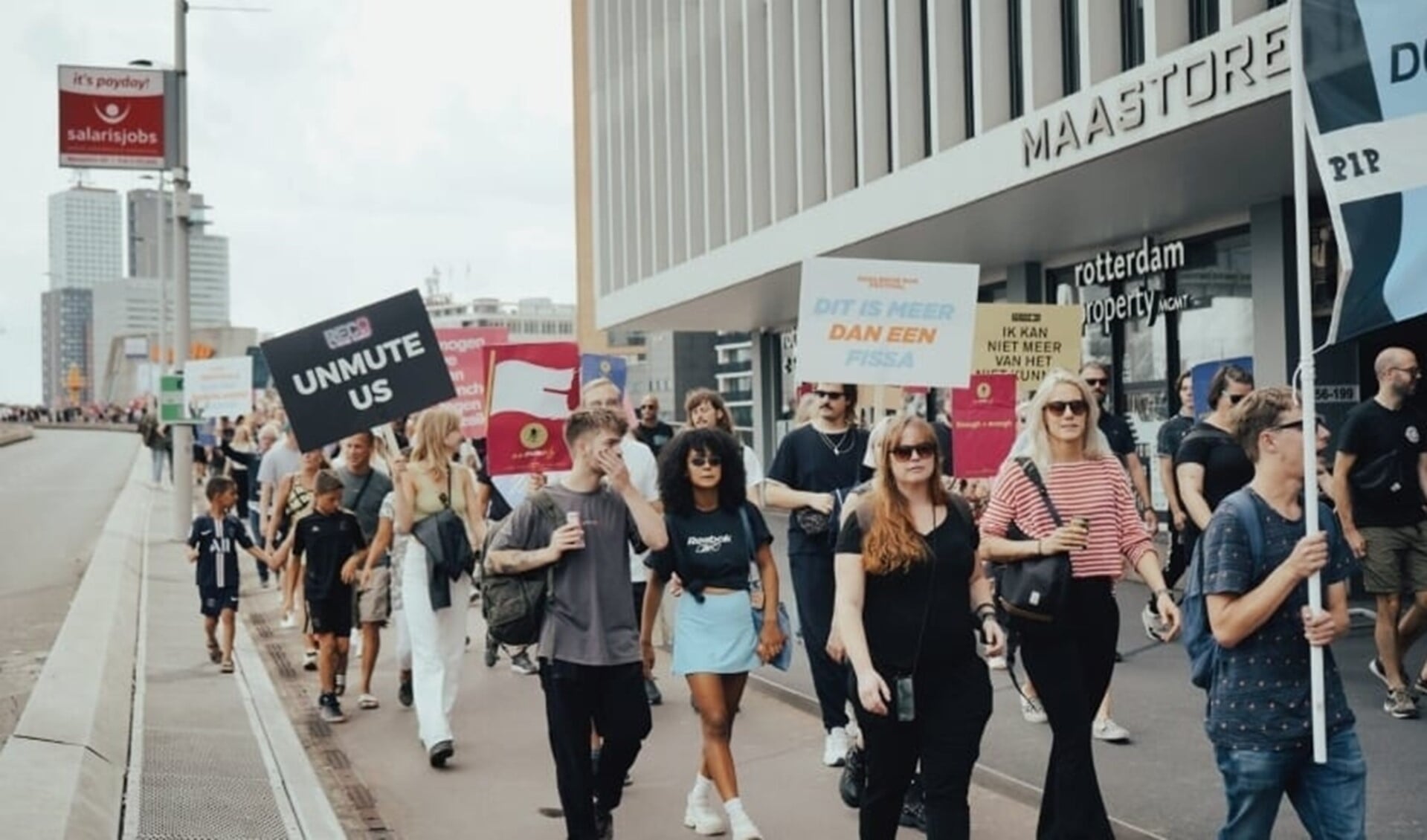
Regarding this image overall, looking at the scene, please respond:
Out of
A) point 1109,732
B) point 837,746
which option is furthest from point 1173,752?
point 837,746

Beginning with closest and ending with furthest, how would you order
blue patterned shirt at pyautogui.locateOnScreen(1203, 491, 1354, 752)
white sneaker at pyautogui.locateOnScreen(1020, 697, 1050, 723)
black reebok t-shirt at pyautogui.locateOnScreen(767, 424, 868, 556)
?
blue patterned shirt at pyautogui.locateOnScreen(1203, 491, 1354, 752)
black reebok t-shirt at pyautogui.locateOnScreen(767, 424, 868, 556)
white sneaker at pyautogui.locateOnScreen(1020, 697, 1050, 723)

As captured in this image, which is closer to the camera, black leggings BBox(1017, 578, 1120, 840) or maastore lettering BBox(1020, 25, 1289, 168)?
black leggings BBox(1017, 578, 1120, 840)

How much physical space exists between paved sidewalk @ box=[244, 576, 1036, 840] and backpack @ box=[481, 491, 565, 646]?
3.38 ft

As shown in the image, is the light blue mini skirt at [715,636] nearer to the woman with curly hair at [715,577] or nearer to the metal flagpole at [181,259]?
the woman with curly hair at [715,577]

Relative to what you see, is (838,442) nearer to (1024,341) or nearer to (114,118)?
(1024,341)

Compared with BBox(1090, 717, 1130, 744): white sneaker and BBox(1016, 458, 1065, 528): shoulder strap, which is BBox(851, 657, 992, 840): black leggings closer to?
BBox(1016, 458, 1065, 528): shoulder strap

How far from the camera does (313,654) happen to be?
35.6 feet

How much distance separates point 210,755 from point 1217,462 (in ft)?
18.1

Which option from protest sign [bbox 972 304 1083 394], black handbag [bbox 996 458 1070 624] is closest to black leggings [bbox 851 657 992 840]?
black handbag [bbox 996 458 1070 624]

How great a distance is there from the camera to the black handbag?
5.29 m

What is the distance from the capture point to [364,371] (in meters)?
8.34

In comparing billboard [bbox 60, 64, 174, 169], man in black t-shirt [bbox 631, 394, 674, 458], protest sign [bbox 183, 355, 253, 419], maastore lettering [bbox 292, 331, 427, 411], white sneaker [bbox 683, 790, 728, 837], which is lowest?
white sneaker [bbox 683, 790, 728, 837]

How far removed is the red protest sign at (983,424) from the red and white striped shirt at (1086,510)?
3.75m

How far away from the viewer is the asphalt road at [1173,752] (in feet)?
19.7
